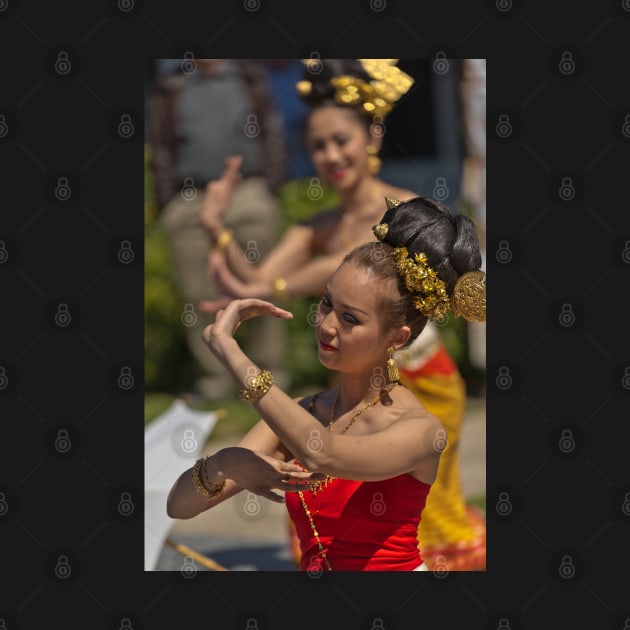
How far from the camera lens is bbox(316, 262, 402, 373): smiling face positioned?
2861 mm

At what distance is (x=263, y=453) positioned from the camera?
3006 mm

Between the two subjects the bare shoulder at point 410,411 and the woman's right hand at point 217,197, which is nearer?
the bare shoulder at point 410,411

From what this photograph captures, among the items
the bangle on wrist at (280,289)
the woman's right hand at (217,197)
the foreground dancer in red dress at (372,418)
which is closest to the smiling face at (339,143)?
the woman's right hand at (217,197)

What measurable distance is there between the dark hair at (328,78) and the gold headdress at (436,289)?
199 centimetres

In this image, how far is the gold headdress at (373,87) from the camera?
15.3 ft

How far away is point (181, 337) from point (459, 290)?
24.1 feet

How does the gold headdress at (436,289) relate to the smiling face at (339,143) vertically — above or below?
below

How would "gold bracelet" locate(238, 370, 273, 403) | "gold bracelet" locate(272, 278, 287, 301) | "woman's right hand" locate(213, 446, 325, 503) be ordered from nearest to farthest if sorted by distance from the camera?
"gold bracelet" locate(238, 370, 273, 403) → "woman's right hand" locate(213, 446, 325, 503) → "gold bracelet" locate(272, 278, 287, 301)

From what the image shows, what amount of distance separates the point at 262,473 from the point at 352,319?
48 cm

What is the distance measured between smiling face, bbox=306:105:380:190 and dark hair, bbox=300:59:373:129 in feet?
0.08

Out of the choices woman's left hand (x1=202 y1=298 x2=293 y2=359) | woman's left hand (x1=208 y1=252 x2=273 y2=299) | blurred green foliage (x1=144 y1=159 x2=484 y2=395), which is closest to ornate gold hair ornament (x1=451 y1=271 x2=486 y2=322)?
woman's left hand (x1=202 y1=298 x2=293 y2=359)

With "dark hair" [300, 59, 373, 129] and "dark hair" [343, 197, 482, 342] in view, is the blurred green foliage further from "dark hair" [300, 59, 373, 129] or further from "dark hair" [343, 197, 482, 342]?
"dark hair" [343, 197, 482, 342]

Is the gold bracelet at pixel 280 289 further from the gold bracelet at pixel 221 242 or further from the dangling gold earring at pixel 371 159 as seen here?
the dangling gold earring at pixel 371 159

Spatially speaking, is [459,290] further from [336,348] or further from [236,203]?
[236,203]
